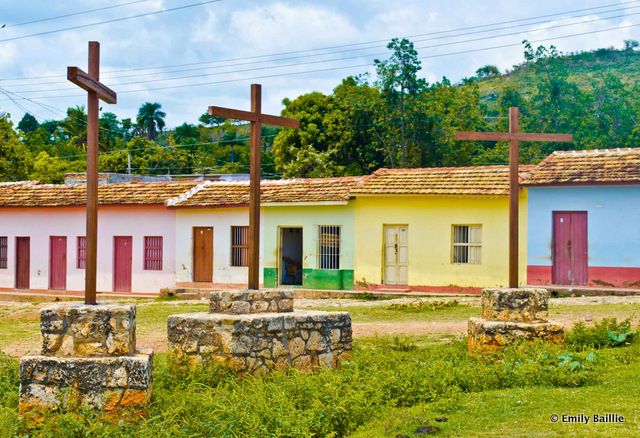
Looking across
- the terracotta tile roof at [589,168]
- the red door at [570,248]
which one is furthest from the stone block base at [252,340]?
the red door at [570,248]

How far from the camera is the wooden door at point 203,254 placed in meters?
25.4

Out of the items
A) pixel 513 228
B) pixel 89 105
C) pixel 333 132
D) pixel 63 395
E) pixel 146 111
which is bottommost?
pixel 63 395

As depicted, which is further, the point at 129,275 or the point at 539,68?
the point at 539,68

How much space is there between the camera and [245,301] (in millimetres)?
9883

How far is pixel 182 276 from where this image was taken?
83.9 feet

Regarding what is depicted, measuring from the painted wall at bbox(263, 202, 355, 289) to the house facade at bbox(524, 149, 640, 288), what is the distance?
4.69 meters

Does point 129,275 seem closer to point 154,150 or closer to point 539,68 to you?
point 154,150

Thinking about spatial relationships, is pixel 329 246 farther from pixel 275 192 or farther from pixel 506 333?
pixel 506 333

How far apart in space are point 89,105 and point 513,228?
561cm

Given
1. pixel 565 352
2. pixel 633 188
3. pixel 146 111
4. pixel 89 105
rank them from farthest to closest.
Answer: pixel 146 111 → pixel 633 188 → pixel 565 352 → pixel 89 105

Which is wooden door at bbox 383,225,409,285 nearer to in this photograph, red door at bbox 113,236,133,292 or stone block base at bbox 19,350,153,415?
red door at bbox 113,236,133,292

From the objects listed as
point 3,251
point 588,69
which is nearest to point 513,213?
point 3,251

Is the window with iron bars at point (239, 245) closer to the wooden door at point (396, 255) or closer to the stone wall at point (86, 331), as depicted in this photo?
the wooden door at point (396, 255)

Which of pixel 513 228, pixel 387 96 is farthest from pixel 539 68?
pixel 513 228
